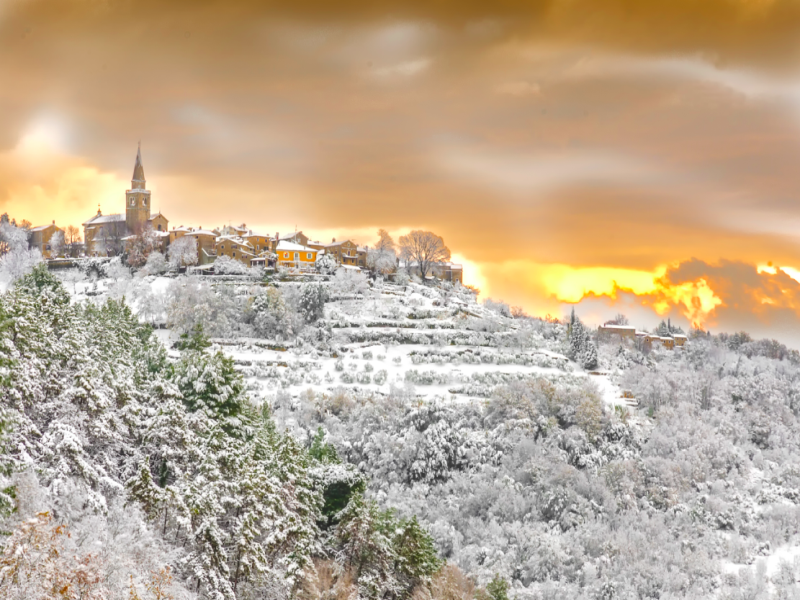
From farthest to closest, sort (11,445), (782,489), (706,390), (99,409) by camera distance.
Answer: (706,390) < (782,489) < (99,409) < (11,445)

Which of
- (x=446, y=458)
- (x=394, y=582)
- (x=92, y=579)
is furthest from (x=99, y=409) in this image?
(x=446, y=458)

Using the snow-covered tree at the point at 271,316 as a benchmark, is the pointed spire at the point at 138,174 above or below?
above

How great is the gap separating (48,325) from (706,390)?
47502 mm

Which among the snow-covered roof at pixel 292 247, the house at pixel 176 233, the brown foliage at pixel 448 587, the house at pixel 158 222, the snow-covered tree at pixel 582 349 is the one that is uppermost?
the house at pixel 158 222

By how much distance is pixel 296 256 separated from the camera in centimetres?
8356

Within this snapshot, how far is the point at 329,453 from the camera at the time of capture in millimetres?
31547

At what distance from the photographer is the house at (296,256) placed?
270ft

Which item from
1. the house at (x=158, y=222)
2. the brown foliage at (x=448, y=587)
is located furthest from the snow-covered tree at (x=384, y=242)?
the brown foliage at (x=448, y=587)

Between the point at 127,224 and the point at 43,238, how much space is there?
11598 mm

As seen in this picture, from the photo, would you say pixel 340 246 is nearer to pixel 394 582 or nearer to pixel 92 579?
pixel 394 582

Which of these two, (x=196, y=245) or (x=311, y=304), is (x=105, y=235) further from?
(x=311, y=304)

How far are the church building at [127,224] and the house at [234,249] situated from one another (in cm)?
1135

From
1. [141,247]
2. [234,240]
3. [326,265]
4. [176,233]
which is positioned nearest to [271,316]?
[326,265]

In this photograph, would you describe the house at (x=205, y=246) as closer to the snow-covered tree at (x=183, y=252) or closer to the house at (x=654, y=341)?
the snow-covered tree at (x=183, y=252)
